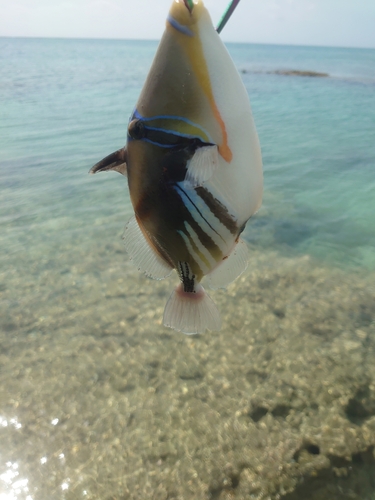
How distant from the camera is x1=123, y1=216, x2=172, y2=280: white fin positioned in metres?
1.22

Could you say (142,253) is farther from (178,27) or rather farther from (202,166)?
(178,27)

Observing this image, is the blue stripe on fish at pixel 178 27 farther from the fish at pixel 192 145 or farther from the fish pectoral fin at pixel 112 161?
the fish pectoral fin at pixel 112 161

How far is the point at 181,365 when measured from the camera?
4.39 meters

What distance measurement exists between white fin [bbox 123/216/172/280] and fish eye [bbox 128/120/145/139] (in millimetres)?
279

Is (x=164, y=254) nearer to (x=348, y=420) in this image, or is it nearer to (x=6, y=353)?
(x=348, y=420)

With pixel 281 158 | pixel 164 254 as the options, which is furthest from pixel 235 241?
pixel 281 158

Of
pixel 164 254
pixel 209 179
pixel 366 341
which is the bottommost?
pixel 366 341

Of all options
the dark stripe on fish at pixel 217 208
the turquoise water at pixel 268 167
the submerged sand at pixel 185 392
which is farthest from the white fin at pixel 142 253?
the turquoise water at pixel 268 167

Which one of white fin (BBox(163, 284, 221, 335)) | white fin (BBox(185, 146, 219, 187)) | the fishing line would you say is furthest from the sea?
the fishing line

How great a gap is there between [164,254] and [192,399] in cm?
311

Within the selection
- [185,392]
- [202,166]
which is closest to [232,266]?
[202,166]

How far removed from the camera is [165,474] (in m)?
3.42

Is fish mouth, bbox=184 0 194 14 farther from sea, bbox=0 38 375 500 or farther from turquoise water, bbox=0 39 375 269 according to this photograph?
turquoise water, bbox=0 39 375 269

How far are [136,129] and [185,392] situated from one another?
137 inches
